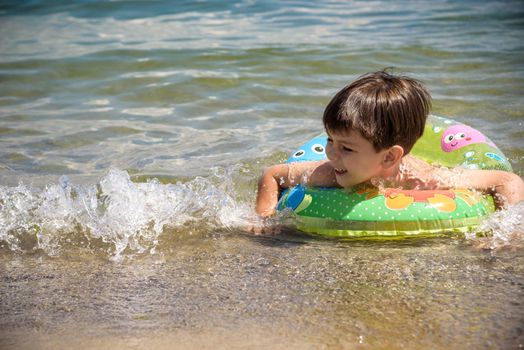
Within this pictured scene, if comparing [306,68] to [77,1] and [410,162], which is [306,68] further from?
[77,1]

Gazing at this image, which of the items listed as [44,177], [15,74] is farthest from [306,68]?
[44,177]

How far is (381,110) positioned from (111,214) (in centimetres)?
157

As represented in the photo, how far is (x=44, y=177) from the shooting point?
512cm

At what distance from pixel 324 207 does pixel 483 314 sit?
121 cm

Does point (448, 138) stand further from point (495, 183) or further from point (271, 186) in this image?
point (271, 186)

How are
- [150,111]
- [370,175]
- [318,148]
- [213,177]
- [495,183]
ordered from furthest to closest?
[150,111]
[213,177]
[318,148]
[495,183]
[370,175]

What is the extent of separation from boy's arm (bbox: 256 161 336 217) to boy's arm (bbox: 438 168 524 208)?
746 mm

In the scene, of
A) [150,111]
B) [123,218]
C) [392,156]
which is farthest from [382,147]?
[150,111]

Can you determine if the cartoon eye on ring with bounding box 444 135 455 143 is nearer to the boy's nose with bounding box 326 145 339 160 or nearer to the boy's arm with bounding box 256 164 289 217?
the boy's arm with bounding box 256 164 289 217

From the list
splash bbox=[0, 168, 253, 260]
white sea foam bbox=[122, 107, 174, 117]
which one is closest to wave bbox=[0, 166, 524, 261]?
splash bbox=[0, 168, 253, 260]

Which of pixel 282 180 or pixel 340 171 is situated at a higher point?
pixel 340 171

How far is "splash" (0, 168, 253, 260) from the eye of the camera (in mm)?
3844

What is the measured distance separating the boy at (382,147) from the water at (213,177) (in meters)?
0.31

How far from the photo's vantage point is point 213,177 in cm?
496
